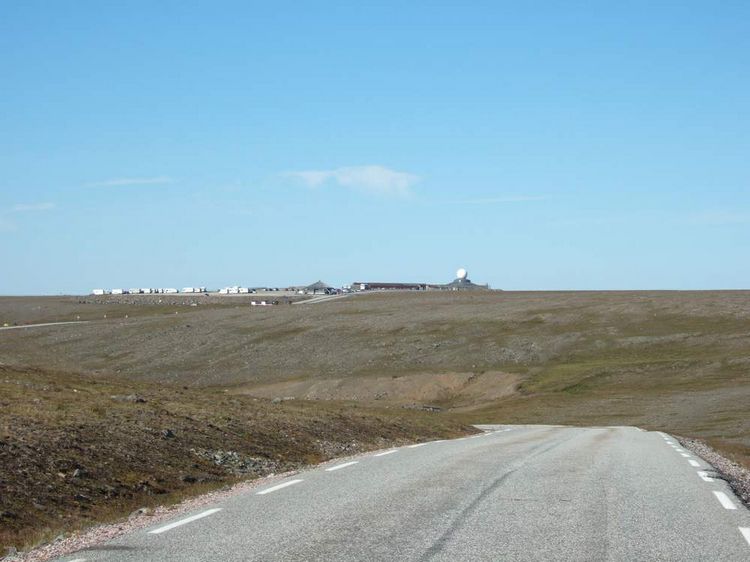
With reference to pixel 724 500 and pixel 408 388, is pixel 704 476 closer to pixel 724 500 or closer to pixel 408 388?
pixel 724 500

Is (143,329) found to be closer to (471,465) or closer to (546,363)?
(546,363)

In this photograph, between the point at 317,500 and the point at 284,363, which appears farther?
the point at 284,363

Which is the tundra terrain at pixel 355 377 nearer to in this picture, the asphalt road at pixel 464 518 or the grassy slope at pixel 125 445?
the grassy slope at pixel 125 445

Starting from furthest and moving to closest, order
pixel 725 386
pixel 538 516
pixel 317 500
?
pixel 725 386 < pixel 317 500 < pixel 538 516

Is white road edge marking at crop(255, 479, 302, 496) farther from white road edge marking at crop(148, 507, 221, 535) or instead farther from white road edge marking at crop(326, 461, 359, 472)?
white road edge marking at crop(326, 461, 359, 472)

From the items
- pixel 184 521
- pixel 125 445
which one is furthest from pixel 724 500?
pixel 125 445

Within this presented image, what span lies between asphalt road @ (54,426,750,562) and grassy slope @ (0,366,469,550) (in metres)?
1.99

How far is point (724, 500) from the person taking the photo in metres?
15.0

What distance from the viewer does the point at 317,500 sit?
48.1 feet

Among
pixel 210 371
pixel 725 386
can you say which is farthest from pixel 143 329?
pixel 725 386

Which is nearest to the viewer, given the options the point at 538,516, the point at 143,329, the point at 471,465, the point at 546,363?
the point at 538,516

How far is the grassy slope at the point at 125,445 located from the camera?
14763 millimetres

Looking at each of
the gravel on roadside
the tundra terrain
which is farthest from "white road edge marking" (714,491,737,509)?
the tundra terrain

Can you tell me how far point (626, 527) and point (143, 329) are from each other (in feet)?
351
